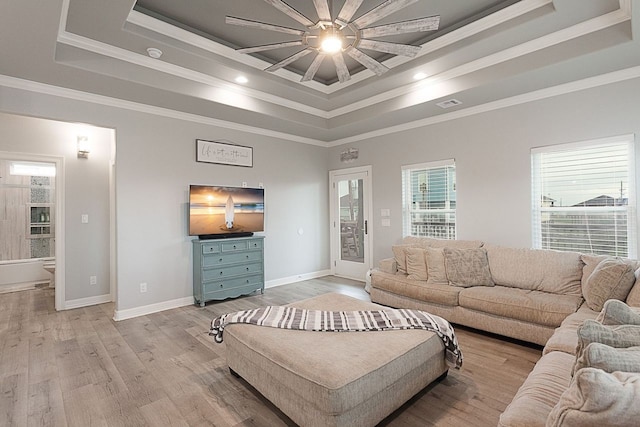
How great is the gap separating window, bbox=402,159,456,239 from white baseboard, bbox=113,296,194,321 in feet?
11.4

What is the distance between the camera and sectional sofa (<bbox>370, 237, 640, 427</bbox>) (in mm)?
1376

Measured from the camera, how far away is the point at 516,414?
4.25 ft

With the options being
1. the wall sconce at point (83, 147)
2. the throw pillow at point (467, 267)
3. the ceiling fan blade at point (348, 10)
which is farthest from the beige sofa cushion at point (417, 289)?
the wall sconce at point (83, 147)

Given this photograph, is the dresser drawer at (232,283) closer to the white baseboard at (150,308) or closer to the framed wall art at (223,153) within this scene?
the white baseboard at (150,308)

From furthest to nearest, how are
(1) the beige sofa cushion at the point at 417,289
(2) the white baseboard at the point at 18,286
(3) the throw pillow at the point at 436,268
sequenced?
(2) the white baseboard at the point at 18,286 → (3) the throw pillow at the point at 436,268 → (1) the beige sofa cushion at the point at 417,289

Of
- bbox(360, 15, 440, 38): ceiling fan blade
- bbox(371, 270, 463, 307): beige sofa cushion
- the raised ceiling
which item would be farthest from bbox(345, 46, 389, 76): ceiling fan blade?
bbox(371, 270, 463, 307): beige sofa cushion

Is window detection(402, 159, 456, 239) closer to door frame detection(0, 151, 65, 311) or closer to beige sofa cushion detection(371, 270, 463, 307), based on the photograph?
beige sofa cushion detection(371, 270, 463, 307)

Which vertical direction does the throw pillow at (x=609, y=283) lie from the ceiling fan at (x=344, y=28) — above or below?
below

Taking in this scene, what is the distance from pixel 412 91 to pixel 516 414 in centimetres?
371

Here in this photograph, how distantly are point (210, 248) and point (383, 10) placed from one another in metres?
3.48

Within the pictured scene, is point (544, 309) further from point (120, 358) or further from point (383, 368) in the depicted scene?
point (120, 358)

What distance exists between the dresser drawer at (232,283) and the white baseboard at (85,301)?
65.7 inches

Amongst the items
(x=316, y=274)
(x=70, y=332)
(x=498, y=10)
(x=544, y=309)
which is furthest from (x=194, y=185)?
(x=544, y=309)

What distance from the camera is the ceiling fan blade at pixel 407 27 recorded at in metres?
2.26
